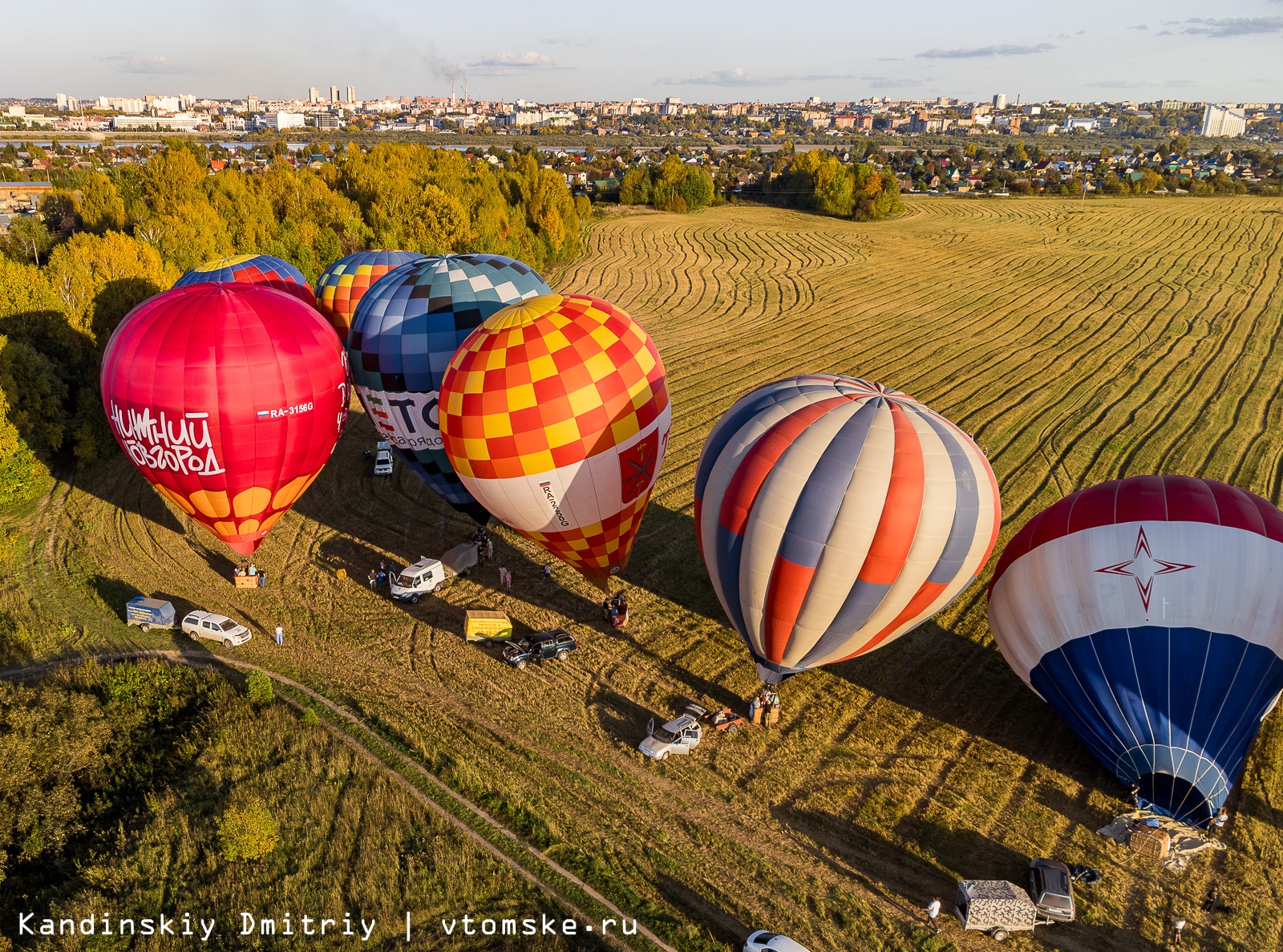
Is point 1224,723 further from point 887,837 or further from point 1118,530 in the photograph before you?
point 887,837

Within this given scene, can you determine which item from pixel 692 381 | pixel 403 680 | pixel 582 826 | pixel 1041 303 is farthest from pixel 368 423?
pixel 1041 303

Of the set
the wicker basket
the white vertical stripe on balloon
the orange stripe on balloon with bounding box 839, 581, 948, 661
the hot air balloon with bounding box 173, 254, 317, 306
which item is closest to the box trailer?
the wicker basket

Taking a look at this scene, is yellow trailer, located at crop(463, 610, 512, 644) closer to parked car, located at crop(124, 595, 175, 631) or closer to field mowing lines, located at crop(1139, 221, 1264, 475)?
parked car, located at crop(124, 595, 175, 631)

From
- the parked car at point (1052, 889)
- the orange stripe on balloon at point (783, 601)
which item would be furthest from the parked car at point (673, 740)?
the parked car at point (1052, 889)

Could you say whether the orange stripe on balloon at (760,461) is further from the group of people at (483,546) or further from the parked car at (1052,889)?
the group of people at (483,546)

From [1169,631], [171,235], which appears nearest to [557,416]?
[1169,631]

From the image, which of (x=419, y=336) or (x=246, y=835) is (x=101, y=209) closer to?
(x=419, y=336)
